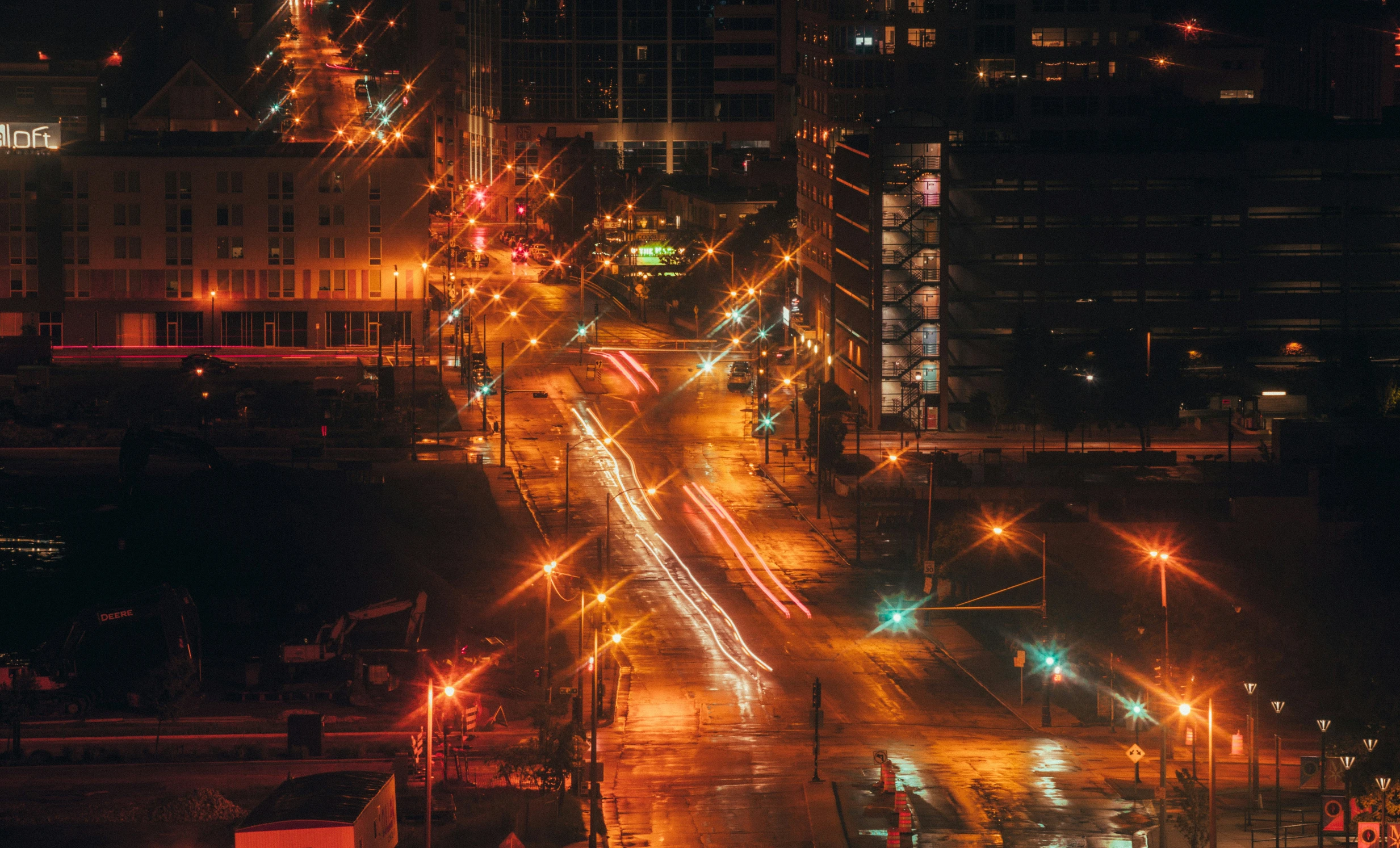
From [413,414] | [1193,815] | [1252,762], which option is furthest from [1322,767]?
[413,414]

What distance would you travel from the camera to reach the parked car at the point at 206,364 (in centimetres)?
12131

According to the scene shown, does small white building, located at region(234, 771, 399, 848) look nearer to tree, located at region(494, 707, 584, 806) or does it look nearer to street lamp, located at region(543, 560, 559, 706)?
tree, located at region(494, 707, 584, 806)

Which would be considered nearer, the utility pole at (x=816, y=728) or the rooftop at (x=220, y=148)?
the utility pole at (x=816, y=728)

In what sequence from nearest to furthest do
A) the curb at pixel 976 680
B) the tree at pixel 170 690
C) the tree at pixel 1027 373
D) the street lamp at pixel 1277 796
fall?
1. the street lamp at pixel 1277 796
2. the tree at pixel 170 690
3. the curb at pixel 976 680
4. the tree at pixel 1027 373

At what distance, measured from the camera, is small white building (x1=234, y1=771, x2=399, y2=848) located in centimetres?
4222

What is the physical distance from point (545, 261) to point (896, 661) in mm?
109127

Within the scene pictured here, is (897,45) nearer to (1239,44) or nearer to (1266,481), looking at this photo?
(1266,481)

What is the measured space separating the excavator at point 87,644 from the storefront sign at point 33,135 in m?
76.8

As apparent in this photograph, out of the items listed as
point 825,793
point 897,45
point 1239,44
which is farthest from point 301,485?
point 1239,44

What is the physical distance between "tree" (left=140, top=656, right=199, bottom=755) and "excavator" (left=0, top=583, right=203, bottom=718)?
109cm

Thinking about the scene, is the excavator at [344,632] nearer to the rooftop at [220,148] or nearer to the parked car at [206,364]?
the parked car at [206,364]

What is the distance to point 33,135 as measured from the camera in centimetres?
13162

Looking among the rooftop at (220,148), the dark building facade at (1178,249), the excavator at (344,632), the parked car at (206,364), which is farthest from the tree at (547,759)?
the rooftop at (220,148)

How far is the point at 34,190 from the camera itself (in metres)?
131
